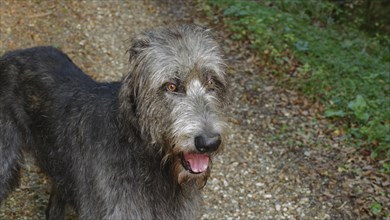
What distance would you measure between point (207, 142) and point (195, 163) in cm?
33

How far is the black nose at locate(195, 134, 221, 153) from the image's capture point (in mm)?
3551

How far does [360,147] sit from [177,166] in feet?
13.2

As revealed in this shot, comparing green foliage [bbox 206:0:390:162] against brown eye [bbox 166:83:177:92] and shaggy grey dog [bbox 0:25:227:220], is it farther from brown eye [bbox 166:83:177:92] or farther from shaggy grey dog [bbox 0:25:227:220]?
brown eye [bbox 166:83:177:92]

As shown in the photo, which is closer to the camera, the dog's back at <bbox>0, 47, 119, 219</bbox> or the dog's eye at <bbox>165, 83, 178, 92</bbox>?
the dog's eye at <bbox>165, 83, 178, 92</bbox>

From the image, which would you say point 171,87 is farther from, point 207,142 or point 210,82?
point 207,142

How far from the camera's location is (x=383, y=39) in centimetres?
1123

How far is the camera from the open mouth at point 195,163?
3807 millimetres

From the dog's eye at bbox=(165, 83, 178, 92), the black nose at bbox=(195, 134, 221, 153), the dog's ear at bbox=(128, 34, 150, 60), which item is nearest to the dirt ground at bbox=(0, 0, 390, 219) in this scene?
the dog's ear at bbox=(128, 34, 150, 60)

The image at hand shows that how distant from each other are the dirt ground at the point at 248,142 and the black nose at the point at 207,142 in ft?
7.76

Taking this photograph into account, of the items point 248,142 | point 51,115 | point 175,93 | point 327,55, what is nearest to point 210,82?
point 175,93

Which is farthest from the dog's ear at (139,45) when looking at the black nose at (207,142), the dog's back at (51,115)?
the black nose at (207,142)

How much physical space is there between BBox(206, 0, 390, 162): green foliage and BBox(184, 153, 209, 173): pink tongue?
3806mm

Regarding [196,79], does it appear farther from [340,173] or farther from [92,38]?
[92,38]

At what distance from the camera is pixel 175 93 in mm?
3875
